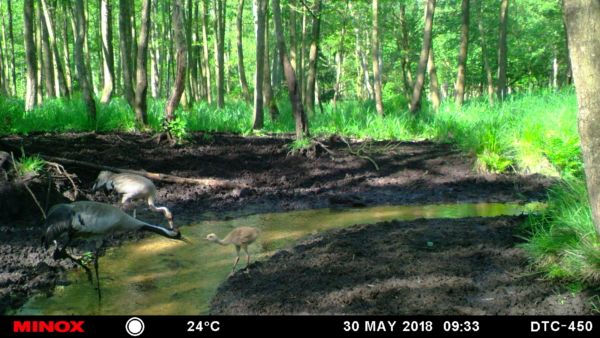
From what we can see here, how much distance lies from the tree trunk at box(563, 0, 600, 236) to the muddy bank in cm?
87

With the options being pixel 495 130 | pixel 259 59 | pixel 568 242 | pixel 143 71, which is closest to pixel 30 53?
pixel 143 71

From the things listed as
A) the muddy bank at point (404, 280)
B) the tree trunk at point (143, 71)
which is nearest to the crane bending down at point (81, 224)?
the muddy bank at point (404, 280)

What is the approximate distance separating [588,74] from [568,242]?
1.52 metres

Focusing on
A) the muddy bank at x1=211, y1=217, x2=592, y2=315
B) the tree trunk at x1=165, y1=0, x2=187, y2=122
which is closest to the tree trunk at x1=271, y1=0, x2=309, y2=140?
the tree trunk at x1=165, y1=0, x2=187, y2=122

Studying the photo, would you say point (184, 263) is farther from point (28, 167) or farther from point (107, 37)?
point (107, 37)

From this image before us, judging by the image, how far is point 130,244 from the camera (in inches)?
281

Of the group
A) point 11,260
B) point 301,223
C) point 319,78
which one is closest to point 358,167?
point 301,223

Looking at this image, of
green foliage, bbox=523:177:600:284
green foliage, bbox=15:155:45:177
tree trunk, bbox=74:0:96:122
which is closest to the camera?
green foliage, bbox=523:177:600:284

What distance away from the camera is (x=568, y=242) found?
478cm

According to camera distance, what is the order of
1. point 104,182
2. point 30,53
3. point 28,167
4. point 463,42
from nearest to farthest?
point 28,167 < point 104,182 < point 30,53 < point 463,42
